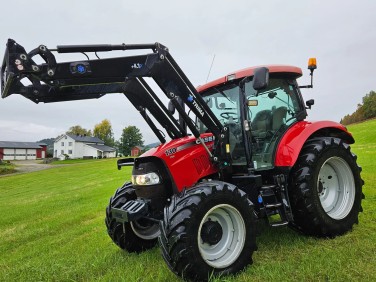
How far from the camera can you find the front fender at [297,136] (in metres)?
4.29

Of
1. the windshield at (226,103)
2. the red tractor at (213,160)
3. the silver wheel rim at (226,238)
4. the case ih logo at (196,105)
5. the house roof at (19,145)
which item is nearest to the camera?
the red tractor at (213,160)

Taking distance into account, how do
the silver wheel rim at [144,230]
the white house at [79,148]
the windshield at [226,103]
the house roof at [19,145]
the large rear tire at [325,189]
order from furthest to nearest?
the house roof at [19,145], the white house at [79,148], the silver wheel rim at [144,230], the windshield at [226,103], the large rear tire at [325,189]

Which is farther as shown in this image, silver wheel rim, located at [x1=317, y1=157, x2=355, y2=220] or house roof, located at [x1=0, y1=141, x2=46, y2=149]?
house roof, located at [x1=0, y1=141, x2=46, y2=149]

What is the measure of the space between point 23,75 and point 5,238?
4.92 m

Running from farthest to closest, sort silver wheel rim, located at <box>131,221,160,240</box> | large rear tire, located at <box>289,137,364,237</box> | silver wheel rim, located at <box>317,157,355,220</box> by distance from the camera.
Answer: silver wheel rim, located at <box>317,157,355,220</box> → silver wheel rim, located at <box>131,221,160,240</box> → large rear tire, located at <box>289,137,364,237</box>

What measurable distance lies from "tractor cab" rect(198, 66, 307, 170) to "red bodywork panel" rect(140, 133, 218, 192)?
0.47 meters

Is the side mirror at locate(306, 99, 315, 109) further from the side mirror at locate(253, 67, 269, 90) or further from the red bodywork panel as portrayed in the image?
the red bodywork panel

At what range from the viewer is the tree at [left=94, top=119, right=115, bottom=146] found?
9988cm

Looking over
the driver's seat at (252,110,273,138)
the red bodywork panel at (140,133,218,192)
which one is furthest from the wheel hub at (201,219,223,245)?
the driver's seat at (252,110,273,138)

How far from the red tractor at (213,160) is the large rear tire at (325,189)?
0.05 ft

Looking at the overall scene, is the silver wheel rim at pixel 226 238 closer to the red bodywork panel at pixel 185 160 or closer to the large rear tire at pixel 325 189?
the red bodywork panel at pixel 185 160

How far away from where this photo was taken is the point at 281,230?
15.8ft

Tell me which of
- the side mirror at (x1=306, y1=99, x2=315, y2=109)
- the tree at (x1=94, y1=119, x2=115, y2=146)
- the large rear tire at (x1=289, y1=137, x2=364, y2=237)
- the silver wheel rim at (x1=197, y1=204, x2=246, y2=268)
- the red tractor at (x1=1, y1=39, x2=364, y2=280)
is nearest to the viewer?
the red tractor at (x1=1, y1=39, x2=364, y2=280)

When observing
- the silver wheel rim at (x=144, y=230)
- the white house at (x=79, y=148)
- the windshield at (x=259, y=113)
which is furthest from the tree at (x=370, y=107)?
the white house at (x=79, y=148)
